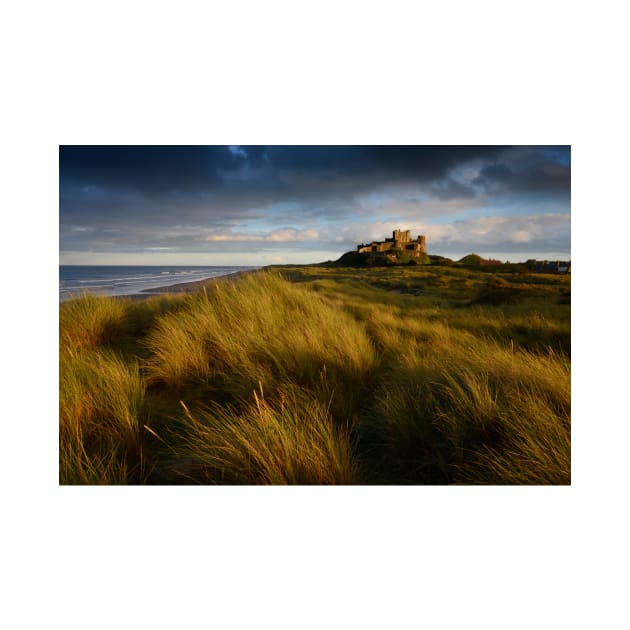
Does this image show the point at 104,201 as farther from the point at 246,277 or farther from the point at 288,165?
the point at 246,277

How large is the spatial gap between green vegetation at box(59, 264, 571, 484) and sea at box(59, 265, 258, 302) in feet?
0.68

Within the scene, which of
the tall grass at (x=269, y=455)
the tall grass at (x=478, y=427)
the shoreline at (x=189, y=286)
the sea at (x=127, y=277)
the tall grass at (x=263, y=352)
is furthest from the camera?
the shoreline at (x=189, y=286)

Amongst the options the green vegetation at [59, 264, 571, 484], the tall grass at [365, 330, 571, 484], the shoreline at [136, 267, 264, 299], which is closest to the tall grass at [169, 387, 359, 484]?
the green vegetation at [59, 264, 571, 484]

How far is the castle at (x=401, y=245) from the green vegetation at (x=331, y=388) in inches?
10.7

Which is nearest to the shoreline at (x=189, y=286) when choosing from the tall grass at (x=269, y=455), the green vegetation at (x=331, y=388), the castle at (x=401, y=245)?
the green vegetation at (x=331, y=388)

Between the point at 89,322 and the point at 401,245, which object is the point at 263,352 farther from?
the point at 89,322

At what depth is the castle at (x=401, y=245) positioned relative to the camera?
3129mm

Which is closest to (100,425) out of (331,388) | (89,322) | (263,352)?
(263,352)

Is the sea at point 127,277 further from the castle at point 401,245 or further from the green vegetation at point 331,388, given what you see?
the castle at point 401,245

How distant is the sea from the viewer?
3.00m
